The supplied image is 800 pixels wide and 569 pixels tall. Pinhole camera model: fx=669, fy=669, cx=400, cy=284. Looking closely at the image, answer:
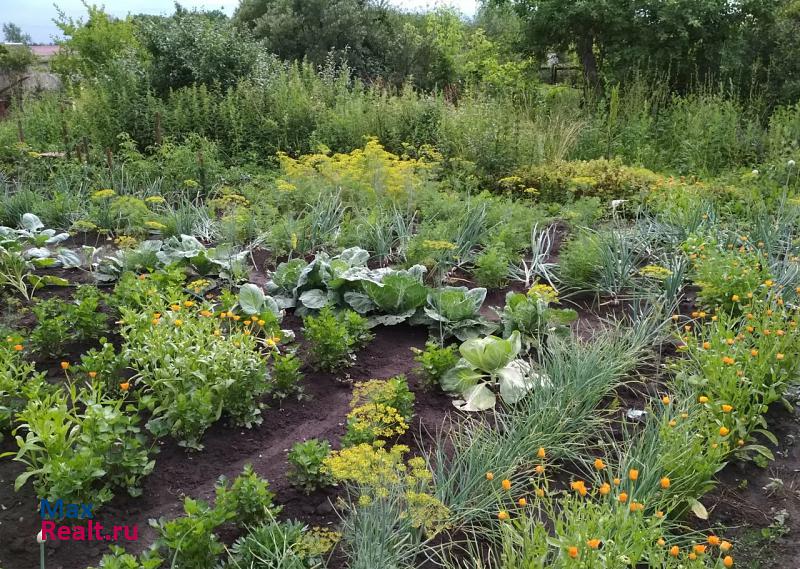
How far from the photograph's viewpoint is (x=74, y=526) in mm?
2393

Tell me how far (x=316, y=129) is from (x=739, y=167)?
5.21 metres

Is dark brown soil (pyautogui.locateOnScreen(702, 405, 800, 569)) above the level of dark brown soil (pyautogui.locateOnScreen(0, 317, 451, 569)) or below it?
below

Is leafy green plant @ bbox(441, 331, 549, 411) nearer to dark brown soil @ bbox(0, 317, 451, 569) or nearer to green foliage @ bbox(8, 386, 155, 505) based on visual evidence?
dark brown soil @ bbox(0, 317, 451, 569)

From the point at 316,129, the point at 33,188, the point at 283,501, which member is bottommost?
the point at 283,501

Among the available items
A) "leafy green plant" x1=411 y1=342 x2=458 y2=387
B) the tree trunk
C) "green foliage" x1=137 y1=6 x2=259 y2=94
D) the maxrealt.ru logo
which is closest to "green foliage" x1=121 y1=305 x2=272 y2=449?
the maxrealt.ru logo

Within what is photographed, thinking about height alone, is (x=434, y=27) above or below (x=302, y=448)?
above

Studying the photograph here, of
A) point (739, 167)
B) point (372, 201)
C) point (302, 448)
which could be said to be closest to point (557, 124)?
point (739, 167)

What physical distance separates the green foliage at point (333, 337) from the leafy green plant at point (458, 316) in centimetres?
43

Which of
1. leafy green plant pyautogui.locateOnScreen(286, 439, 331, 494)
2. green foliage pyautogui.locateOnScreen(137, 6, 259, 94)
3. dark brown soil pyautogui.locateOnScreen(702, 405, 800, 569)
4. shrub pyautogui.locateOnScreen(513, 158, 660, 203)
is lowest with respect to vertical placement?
dark brown soil pyautogui.locateOnScreen(702, 405, 800, 569)

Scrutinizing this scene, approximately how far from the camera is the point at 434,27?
21875 millimetres

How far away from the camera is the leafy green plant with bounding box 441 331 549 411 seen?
10.5ft

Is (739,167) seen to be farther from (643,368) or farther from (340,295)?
(340,295)

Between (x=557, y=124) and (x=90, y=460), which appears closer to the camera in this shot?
→ (x=90, y=460)

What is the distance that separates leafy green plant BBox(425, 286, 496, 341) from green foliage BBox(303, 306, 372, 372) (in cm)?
43
